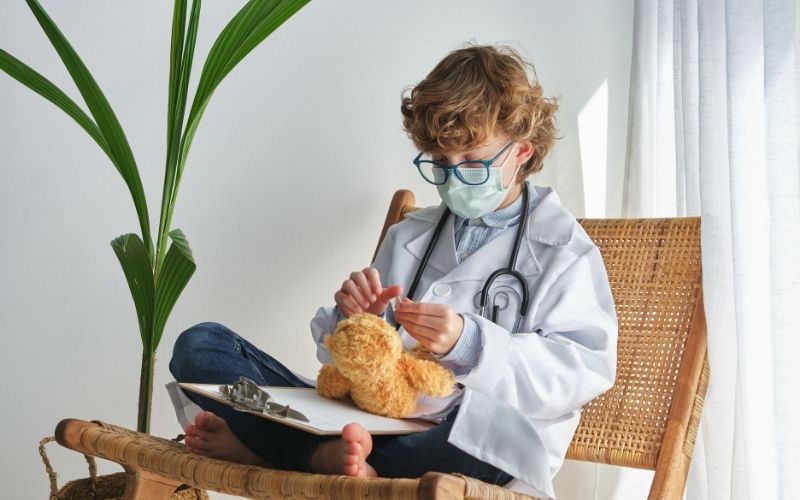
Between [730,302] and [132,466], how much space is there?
39.2 inches

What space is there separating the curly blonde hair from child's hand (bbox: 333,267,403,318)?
0.78 ft

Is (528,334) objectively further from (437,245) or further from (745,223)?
(745,223)

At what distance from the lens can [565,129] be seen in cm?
213

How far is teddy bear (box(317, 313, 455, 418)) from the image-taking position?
1.17 meters

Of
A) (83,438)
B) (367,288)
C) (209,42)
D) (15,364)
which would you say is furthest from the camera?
(209,42)

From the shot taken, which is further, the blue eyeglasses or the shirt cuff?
the blue eyeglasses

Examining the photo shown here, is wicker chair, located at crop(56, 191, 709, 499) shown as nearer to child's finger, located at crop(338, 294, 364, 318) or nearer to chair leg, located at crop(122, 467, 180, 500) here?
chair leg, located at crop(122, 467, 180, 500)

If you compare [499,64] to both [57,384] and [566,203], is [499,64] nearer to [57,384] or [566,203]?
[566,203]

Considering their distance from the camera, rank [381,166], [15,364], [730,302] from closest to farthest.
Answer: [730,302] < [15,364] < [381,166]

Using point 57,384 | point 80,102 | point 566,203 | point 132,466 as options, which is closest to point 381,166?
point 566,203

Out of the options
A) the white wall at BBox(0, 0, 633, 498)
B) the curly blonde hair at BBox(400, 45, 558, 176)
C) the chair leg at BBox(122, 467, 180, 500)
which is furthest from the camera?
the white wall at BBox(0, 0, 633, 498)

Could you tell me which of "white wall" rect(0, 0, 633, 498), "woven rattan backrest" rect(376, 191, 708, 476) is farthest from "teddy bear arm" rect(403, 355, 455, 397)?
"white wall" rect(0, 0, 633, 498)

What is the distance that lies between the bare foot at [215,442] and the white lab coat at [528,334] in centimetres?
25

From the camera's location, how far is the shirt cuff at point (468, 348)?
1.21m
